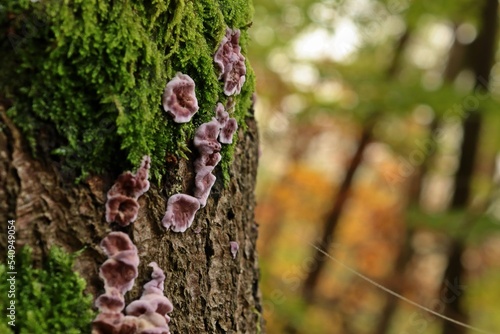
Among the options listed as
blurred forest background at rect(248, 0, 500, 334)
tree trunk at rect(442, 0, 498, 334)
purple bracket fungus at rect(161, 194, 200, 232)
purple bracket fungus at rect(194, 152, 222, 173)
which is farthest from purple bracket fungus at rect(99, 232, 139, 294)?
tree trunk at rect(442, 0, 498, 334)

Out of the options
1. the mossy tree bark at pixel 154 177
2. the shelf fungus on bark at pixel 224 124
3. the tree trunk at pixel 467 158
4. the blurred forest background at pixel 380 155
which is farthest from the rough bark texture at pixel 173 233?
Result: the tree trunk at pixel 467 158

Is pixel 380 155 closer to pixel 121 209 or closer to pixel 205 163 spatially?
pixel 205 163

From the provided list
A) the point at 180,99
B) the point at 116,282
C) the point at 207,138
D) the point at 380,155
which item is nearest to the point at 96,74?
the point at 180,99

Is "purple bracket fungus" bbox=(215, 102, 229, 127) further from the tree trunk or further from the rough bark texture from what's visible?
the tree trunk

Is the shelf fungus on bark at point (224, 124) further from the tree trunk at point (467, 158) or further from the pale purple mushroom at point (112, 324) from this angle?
the tree trunk at point (467, 158)

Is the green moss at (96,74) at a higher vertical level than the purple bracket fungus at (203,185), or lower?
higher

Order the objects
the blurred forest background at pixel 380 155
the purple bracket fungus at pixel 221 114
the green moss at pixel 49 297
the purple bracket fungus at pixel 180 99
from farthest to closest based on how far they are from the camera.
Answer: the blurred forest background at pixel 380 155, the purple bracket fungus at pixel 221 114, the purple bracket fungus at pixel 180 99, the green moss at pixel 49 297

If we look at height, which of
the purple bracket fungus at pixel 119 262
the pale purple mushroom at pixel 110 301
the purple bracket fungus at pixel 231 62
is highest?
the purple bracket fungus at pixel 231 62
